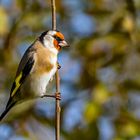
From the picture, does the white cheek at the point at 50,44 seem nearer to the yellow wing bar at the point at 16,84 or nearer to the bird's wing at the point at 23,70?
the bird's wing at the point at 23,70

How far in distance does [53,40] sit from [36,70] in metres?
0.18

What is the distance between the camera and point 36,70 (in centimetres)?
398

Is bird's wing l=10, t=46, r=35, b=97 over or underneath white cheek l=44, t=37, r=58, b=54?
underneath

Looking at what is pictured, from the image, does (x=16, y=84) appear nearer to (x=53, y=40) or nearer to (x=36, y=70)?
(x=36, y=70)

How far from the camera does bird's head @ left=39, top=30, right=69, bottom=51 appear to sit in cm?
394

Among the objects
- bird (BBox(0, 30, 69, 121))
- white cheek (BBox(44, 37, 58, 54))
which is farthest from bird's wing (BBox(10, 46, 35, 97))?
white cheek (BBox(44, 37, 58, 54))

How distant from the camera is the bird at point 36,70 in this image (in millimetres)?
3930

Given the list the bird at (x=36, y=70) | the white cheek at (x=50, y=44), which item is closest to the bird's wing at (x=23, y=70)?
the bird at (x=36, y=70)

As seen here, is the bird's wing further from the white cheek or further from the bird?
the white cheek

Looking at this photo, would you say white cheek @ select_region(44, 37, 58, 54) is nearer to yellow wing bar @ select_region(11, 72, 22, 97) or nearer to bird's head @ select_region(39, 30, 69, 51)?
bird's head @ select_region(39, 30, 69, 51)

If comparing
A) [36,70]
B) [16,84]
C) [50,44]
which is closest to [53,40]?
[50,44]

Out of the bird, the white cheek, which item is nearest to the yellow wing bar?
the bird

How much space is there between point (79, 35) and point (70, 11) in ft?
0.81

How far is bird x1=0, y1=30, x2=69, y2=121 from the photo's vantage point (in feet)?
12.9
